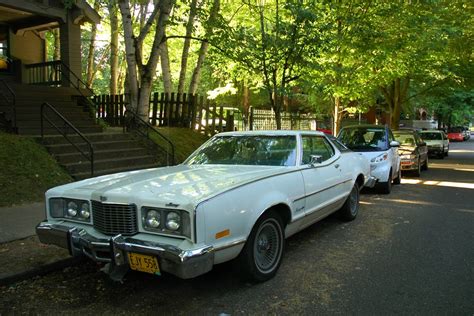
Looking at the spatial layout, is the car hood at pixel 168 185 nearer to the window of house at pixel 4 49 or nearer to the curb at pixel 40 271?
the curb at pixel 40 271

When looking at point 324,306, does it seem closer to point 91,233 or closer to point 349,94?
point 91,233

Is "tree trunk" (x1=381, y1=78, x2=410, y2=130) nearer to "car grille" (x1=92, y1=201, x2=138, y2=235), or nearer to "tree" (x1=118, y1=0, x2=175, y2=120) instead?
"tree" (x1=118, y1=0, x2=175, y2=120)

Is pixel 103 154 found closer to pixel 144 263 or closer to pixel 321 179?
pixel 321 179

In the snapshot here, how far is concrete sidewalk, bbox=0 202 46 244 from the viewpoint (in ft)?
19.1

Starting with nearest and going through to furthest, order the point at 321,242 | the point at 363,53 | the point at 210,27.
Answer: the point at 321,242, the point at 210,27, the point at 363,53

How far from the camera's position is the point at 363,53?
1355 centimetres

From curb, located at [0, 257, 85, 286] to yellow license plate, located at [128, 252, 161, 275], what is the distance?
160cm

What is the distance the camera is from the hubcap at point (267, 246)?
4.38 meters

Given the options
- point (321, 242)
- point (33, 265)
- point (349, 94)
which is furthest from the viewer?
point (349, 94)

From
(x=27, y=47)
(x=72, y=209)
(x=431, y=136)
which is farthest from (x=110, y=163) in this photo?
(x=431, y=136)

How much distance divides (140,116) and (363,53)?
23.3 ft

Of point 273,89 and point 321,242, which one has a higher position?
point 273,89

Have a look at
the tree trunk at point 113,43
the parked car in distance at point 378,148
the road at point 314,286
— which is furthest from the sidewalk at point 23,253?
the tree trunk at point 113,43

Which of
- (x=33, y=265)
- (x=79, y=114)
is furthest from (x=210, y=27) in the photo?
(x=33, y=265)
